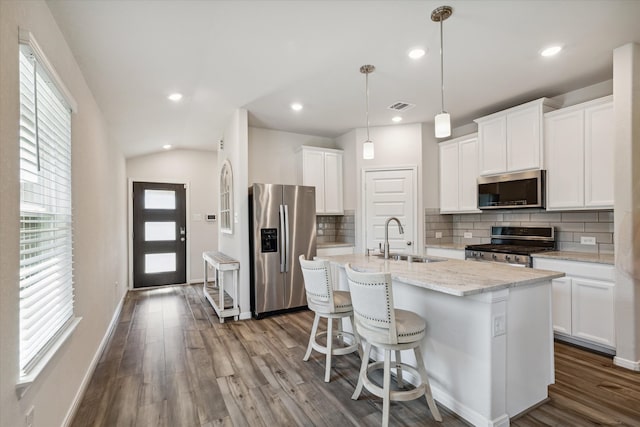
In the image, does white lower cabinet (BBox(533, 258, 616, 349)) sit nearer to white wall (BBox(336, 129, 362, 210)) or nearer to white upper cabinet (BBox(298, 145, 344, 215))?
white wall (BBox(336, 129, 362, 210))

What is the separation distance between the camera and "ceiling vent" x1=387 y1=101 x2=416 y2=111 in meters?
3.93

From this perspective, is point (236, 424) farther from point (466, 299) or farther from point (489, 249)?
point (489, 249)

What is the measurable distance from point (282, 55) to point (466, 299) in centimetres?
236

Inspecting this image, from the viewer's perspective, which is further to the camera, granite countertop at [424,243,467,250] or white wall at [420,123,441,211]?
white wall at [420,123,441,211]

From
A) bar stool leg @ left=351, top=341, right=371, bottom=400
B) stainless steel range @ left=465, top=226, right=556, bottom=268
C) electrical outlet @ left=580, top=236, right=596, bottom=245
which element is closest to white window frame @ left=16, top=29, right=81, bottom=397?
bar stool leg @ left=351, top=341, right=371, bottom=400

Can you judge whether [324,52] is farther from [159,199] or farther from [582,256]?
[159,199]

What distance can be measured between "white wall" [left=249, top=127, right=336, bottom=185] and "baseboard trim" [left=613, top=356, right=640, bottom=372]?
4232 millimetres

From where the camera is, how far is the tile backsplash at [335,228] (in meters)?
5.19

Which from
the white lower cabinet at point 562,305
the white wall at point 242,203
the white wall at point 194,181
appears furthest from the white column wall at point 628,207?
the white wall at point 194,181

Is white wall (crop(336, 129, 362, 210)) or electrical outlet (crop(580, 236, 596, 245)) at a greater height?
white wall (crop(336, 129, 362, 210))

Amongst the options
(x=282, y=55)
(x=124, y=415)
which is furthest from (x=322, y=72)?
(x=124, y=415)

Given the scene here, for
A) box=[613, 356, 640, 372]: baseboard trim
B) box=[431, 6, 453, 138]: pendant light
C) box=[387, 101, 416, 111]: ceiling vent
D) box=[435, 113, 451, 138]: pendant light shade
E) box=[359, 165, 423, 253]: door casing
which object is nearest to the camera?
box=[431, 6, 453, 138]: pendant light

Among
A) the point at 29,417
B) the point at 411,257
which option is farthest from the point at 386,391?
the point at 29,417

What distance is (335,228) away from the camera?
5516 mm
